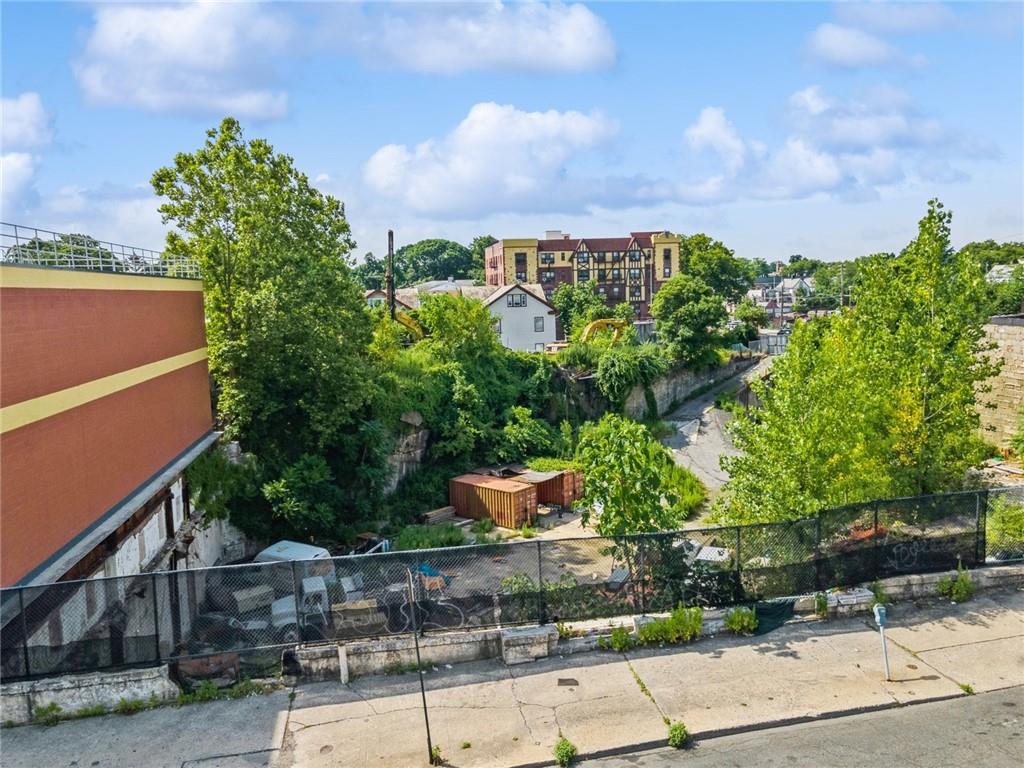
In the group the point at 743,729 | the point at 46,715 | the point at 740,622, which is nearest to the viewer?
the point at 743,729

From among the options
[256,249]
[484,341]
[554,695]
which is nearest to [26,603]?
[554,695]

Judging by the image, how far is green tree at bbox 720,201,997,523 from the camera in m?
16.4

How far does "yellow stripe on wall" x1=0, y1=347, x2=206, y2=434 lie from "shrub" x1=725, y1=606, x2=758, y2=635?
41.2ft

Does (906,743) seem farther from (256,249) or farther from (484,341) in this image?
(484,341)

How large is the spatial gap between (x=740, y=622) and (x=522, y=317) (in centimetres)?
4888

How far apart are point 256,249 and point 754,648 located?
19029 millimetres

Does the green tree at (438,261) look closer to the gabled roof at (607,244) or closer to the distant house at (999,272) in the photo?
the gabled roof at (607,244)

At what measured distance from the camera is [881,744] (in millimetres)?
10555

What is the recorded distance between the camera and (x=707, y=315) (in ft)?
168

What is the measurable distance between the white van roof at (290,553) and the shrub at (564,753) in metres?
11.7

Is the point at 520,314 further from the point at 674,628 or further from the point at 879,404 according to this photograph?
the point at 674,628

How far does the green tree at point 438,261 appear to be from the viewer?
142m

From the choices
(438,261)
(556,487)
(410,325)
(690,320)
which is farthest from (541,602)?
(438,261)

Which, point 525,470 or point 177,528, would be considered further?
point 525,470
